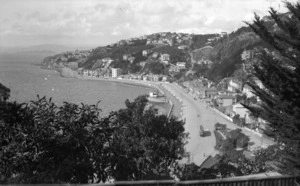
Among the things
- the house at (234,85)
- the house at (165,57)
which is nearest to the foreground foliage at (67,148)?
the house at (234,85)

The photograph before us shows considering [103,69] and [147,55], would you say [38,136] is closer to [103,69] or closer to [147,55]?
[103,69]

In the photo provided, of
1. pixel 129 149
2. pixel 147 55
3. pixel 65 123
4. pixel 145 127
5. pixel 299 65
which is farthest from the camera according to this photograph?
pixel 147 55

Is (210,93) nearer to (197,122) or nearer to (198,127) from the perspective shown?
(197,122)

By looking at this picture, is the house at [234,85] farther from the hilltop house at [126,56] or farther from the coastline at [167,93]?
the hilltop house at [126,56]

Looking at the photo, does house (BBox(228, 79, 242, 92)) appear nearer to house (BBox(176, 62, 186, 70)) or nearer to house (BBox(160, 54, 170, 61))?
house (BBox(176, 62, 186, 70))

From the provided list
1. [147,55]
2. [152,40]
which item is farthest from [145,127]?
[152,40]

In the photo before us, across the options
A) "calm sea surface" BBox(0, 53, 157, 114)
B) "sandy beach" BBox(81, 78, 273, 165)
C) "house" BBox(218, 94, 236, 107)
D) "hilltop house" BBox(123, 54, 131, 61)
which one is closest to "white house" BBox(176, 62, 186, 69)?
"hilltop house" BBox(123, 54, 131, 61)

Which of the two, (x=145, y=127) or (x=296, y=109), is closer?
(x=296, y=109)
